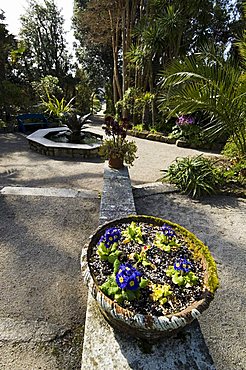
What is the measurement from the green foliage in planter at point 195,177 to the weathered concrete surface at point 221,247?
0.15m

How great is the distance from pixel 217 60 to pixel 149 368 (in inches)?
150

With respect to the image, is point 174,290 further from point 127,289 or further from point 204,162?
point 204,162

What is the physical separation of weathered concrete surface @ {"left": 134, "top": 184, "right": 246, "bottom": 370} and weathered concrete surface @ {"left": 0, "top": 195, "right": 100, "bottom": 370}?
2.58ft

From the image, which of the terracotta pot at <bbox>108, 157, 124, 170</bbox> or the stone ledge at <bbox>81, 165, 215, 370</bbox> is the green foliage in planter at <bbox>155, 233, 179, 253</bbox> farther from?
the terracotta pot at <bbox>108, 157, 124, 170</bbox>

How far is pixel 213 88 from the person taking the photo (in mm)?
3182

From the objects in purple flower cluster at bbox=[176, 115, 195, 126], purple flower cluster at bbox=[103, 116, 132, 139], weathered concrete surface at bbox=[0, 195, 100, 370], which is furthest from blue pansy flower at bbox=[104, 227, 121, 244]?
purple flower cluster at bbox=[176, 115, 195, 126]

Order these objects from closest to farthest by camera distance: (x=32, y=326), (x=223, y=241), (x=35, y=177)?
(x=32, y=326) → (x=223, y=241) → (x=35, y=177)

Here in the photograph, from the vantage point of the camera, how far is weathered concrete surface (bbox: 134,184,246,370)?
1.40 meters

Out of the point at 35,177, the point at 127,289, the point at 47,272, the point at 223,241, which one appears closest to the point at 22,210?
the point at 47,272

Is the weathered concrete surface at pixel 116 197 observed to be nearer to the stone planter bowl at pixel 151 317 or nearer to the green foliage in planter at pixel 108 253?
the green foliage in planter at pixel 108 253

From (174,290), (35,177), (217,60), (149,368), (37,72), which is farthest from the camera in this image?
(37,72)

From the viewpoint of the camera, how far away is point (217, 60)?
11.3 ft

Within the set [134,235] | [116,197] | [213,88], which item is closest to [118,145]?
[116,197]

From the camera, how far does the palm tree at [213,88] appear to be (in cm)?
315
